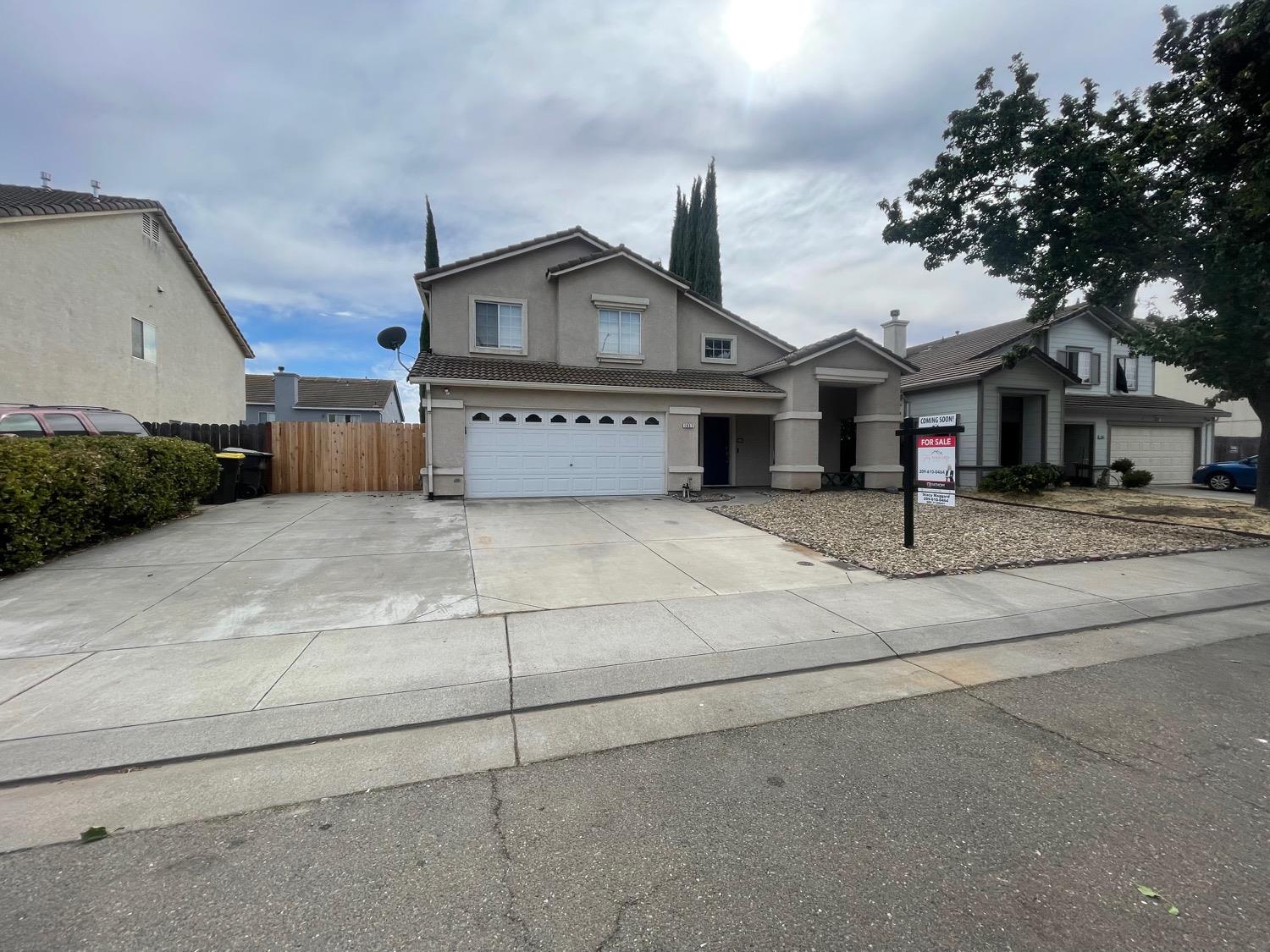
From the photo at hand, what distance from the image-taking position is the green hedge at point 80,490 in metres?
6.66

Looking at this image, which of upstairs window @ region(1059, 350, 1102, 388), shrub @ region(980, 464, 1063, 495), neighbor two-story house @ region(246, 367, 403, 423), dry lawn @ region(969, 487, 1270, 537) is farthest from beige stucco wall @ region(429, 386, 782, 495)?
neighbor two-story house @ region(246, 367, 403, 423)

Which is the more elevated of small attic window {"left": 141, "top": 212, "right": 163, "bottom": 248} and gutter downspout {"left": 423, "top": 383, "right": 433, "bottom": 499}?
small attic window {"left": 141, "top": 212, "right": 163, "bottom": 248}

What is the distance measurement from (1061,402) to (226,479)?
23994mm

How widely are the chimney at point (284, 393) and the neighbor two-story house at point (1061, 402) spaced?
31001mm

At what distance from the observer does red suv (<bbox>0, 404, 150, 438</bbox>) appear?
884cm

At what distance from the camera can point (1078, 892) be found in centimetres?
229

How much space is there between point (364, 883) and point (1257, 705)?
18.6 feet

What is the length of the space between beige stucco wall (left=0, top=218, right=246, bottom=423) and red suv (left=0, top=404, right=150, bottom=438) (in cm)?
427

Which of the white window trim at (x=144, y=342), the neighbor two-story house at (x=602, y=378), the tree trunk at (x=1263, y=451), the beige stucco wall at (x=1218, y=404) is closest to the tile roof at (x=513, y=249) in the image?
the neighbor two-story house at (x=602, y=378)

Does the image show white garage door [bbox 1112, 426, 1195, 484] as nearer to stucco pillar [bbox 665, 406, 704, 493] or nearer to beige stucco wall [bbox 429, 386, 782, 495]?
beige stucco wall [bbox 429, 386, 782, 495]

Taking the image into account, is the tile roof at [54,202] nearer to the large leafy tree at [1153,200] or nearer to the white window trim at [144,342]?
the white window trim at [144,342]

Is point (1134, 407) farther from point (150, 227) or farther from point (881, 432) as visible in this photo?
point (150, 227)

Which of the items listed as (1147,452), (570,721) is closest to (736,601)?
(570,721)

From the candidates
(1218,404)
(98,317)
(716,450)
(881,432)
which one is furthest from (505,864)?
(1218,404)
